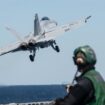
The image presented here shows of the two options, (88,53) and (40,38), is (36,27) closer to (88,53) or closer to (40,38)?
(40,38)

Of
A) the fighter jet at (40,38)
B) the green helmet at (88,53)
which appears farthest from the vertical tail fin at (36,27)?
the green helmet at (88,53)

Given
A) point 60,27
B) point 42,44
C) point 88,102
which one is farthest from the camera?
point 60,27

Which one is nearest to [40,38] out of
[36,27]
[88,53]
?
[36,27]

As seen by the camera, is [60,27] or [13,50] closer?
[13,50]

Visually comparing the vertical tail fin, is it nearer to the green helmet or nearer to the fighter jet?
the fighter jet

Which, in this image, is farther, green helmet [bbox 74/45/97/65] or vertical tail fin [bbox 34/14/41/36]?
vertical tail fin [bbox 34/14/41/36]

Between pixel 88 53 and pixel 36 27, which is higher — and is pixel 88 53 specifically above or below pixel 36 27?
below

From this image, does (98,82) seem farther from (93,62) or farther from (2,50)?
(2,50)

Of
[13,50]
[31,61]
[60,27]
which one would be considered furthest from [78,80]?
[60,27]

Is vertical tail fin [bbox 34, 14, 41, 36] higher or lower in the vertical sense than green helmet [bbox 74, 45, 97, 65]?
higher

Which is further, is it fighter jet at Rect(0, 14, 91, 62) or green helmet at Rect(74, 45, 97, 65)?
fighter jet at Rect(0, 14, 91, 62)

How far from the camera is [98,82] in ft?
21.2

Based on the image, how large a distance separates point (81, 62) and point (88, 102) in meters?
0.38

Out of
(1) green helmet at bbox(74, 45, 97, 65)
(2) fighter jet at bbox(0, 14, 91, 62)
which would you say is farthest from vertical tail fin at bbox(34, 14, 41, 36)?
(1) green helmet at bbox(74, 45, 97, 65)
